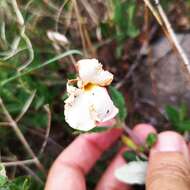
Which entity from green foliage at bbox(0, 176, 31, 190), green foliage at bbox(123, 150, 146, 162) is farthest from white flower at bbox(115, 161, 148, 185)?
green foliage at bbox(0, 176, 31, 190)

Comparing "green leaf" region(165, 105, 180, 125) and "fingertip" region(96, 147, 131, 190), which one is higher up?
"green leaf" region(165, 105, 180, 125)

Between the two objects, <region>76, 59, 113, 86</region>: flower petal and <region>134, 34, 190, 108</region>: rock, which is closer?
<region>76, 59, 113, 86</region>: flower petal

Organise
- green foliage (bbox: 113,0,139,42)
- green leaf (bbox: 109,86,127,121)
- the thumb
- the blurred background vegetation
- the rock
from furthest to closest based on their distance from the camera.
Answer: the rock < green foliage (bbox: 113,0,139,42) < the blurred background vegetation < green leaf (bbox: 109,86,127,121) < the thumb

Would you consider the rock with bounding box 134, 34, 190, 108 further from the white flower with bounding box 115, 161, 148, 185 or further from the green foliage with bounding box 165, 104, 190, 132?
the white flower with bounding box 115, 161, 148, 185

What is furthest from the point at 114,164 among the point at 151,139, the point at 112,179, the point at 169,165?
the point at 169,165

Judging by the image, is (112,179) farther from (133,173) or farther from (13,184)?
(13,184)

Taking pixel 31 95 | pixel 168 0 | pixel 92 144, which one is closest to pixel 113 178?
pixel 92 144
